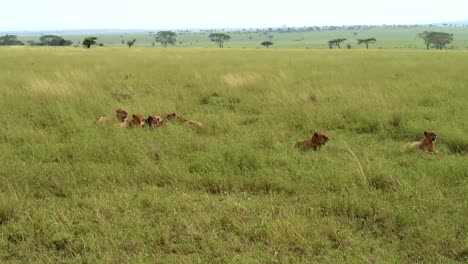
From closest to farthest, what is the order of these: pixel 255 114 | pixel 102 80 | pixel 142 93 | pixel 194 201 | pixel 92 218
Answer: pixel 92 218
pixel 194 201
pixel 255 114
pixel 142 93
pixel 102 80

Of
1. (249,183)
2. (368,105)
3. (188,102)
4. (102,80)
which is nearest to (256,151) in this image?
(249,183)

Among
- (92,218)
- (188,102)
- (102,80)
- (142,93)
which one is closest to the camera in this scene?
(92,218)

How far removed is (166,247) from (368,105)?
7.37 metres

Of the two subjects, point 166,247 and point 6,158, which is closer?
point 166,247

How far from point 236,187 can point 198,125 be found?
333cm

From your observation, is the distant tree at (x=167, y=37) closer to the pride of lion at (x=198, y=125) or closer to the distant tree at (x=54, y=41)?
the distant tree at (x=54, y=41)

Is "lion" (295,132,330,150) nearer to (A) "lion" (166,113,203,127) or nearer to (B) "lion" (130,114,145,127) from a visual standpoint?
(A) "lion" (166,113,203,127)

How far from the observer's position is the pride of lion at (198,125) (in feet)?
22.7

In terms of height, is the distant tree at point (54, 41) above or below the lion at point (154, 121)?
below

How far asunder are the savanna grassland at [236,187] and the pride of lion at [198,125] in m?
0.15

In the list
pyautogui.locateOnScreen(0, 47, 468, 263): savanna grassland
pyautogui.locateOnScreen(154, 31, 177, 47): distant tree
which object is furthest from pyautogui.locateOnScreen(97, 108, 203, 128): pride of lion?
pyautogui.locateOnScreen(154, 31, 177, 47): distant tree

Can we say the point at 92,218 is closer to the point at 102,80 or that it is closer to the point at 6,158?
the point at 6,158

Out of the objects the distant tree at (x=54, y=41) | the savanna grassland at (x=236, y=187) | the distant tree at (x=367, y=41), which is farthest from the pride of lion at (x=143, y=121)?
the distant tree at (x=54, y=41)

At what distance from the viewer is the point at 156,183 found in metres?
5.62
